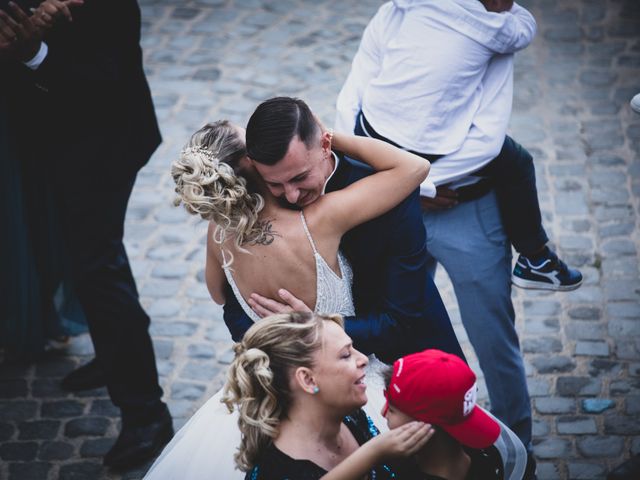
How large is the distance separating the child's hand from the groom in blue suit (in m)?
0.66

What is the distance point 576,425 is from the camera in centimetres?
454

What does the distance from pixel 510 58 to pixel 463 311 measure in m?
1.19

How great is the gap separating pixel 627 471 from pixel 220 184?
238cm

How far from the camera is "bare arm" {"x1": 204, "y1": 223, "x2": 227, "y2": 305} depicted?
135 inches

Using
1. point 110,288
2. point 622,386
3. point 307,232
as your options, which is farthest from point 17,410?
point 622,386

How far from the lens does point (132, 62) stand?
431 centimetres

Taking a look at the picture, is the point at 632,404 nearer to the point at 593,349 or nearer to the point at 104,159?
the point at 593,349

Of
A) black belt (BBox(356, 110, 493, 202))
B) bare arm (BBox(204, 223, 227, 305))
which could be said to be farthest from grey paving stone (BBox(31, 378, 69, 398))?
black belt (BBox(356, 110, 493, 202))

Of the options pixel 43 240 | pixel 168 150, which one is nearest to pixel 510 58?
pixel 43 240

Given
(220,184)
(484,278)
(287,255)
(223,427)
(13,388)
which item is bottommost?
(13,388)

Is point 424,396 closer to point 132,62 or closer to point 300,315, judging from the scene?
point 300,315

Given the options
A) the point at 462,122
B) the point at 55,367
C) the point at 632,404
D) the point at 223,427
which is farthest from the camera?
the point at 55,367

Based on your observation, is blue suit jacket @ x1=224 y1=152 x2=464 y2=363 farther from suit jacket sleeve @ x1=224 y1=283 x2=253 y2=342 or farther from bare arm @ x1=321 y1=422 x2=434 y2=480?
bare arm @ x1=321 y1=422 x2=434 y2=480

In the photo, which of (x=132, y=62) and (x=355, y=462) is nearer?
(x=355, y=462)
